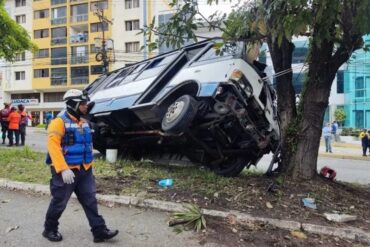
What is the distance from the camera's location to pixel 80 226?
17.7 ft

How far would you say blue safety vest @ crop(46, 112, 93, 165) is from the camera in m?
4.72

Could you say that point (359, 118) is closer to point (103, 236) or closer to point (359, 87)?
point (359, 87)

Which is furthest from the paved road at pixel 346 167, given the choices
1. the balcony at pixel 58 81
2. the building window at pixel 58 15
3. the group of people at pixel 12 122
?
the building window at pixel 58 15

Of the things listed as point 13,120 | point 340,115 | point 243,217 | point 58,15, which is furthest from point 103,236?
point 58,15

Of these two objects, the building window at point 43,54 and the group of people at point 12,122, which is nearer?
the group of people at point 12,122

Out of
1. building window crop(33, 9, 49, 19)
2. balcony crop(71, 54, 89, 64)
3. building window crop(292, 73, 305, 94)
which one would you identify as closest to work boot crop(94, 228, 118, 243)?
building window crop(292, 73, 305, 94)

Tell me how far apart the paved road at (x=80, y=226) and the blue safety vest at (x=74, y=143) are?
34.4 inches

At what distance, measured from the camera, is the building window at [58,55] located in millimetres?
54969

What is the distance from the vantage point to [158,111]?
7.55 metres

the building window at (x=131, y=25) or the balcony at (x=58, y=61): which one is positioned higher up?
the building window at (x=131, y=25)

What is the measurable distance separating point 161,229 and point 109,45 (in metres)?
33.8

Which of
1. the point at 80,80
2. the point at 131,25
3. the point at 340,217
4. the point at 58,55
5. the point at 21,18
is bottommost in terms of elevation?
the point at 340,217

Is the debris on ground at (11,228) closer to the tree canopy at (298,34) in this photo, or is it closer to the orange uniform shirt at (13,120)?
the tree canopy at (298,34)

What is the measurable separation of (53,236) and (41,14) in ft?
187
